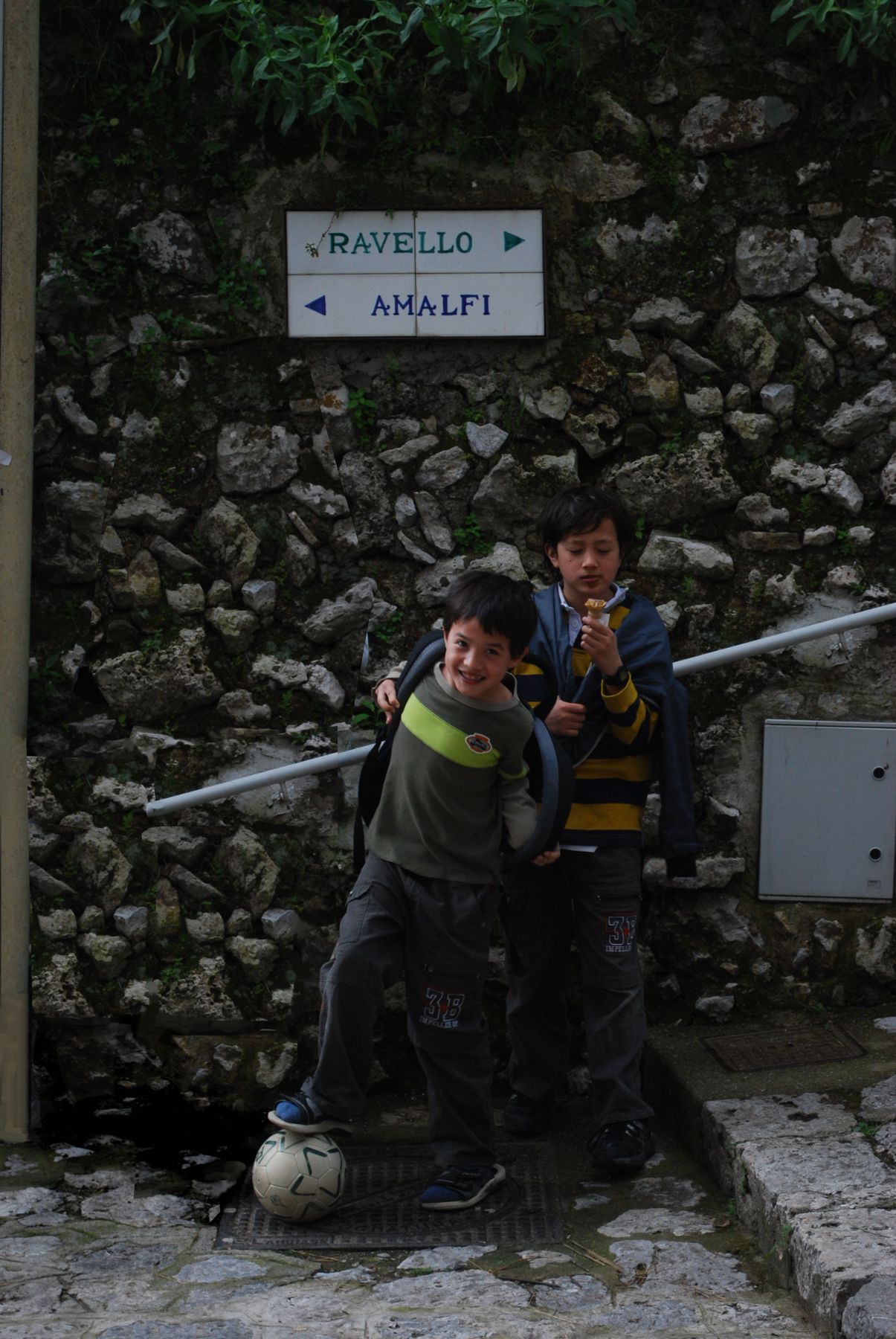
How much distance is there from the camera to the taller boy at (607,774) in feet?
10.6

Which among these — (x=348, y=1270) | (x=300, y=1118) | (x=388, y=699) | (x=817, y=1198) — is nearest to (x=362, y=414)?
(x=388, y=699)

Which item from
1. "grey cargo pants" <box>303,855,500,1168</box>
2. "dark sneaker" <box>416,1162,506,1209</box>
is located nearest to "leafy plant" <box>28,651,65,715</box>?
"grey cargo pants" <box>303,855,500,1168</box>

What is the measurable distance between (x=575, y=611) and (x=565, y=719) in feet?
1.00

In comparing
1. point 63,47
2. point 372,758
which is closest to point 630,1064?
point 372,758

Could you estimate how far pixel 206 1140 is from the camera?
11.5 feet

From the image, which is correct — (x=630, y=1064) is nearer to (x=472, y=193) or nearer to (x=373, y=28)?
(x=472, y=193)

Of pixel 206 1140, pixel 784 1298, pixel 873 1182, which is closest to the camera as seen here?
pixel 784 1298

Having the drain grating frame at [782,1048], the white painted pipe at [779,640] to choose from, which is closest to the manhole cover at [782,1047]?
the drain grating frame at [782,1048]

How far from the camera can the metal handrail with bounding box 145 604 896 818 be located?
11.6 feet

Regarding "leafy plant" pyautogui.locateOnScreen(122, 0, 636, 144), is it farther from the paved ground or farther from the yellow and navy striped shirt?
the paved ground

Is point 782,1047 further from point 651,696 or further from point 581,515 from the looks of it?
point 581,515

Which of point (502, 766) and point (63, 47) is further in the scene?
point (63, 47)

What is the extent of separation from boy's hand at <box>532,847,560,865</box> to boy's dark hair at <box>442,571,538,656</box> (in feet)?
1.53

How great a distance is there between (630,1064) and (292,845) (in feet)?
3.57
